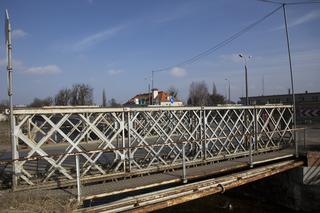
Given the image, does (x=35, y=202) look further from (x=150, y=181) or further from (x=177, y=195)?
(x=177, y=195)

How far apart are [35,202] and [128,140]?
4.62m

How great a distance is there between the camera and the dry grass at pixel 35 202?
23.2 ft

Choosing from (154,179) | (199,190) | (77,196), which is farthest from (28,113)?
(199,190)

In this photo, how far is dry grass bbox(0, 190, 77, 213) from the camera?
7.07 m

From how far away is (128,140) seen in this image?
1161cm

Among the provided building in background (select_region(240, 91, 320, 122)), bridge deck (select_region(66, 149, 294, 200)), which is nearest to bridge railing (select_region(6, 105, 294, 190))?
bridge deck (select_region(66, 149, 294, 200))

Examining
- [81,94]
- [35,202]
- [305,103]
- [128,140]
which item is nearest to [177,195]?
[128,140]

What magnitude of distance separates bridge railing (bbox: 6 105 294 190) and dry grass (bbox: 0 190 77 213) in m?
0.91

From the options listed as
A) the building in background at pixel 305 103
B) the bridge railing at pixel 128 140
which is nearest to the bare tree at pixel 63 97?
the building in background at pixel 305 103

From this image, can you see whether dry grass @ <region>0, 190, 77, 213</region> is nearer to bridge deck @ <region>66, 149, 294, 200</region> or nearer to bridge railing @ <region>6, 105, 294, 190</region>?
bridge deck @ <region>66, 149, 294, 200</region>

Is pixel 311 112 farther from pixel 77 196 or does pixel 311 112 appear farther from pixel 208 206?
pixel 77 196

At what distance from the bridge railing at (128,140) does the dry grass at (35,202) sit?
0.91 metres

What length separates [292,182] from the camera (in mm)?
15250

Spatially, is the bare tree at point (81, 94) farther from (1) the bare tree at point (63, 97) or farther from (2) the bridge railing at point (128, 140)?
(2) the bridge railing at point (128, 140)
